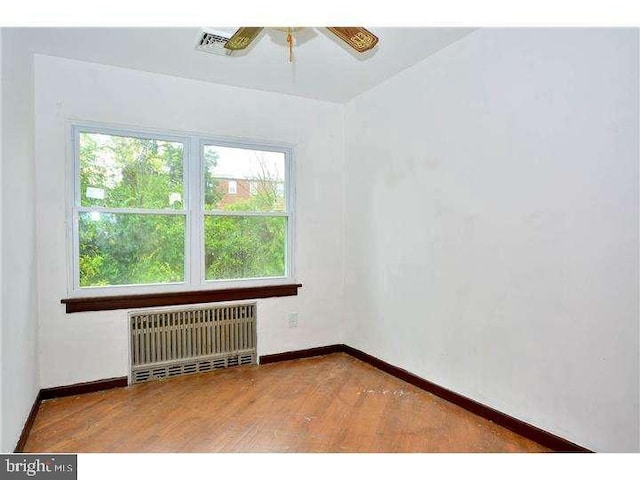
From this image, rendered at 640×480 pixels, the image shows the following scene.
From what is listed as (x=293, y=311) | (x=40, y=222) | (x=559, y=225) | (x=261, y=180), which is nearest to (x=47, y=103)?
(x=40, y=222)

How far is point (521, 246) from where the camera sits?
227 cm

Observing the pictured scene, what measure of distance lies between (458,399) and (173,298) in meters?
2.36

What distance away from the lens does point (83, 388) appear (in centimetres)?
290

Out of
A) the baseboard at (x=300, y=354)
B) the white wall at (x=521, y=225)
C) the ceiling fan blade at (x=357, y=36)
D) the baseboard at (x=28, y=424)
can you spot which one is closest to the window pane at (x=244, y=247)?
the baseboard at (x=300, y=354)

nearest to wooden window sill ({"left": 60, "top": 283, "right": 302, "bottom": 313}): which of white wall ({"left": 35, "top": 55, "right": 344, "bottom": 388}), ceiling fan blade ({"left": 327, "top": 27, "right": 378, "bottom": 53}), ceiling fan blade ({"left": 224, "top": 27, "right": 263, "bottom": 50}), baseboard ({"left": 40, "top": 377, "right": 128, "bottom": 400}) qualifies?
white wall ({"left": 35, "top": 55, "right": 344, "bottom": 388})

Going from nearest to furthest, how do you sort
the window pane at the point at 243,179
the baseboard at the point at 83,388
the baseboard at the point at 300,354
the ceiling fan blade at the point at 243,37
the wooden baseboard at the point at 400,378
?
the ceiling fan blade at the point at 243,37, the wooden baseboard at the point at 400,378, the baseboard at the point at 83,388, the window pane at the point at 243,179, the baseboard at the point at 300,354

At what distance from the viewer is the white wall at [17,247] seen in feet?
6.15

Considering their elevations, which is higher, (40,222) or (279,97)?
(279,97)

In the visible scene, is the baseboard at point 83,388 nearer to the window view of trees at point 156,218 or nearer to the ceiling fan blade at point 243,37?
the window view of trees at point 156,218

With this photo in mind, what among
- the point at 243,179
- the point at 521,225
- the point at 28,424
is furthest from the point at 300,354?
the point at 521,225

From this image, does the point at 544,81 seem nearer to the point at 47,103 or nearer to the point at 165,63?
the point at 165,63

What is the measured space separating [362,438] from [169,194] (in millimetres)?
2425

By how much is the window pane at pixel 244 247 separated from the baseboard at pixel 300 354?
30.2 inches

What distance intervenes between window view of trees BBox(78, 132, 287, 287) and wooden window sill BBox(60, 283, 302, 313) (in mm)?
143
